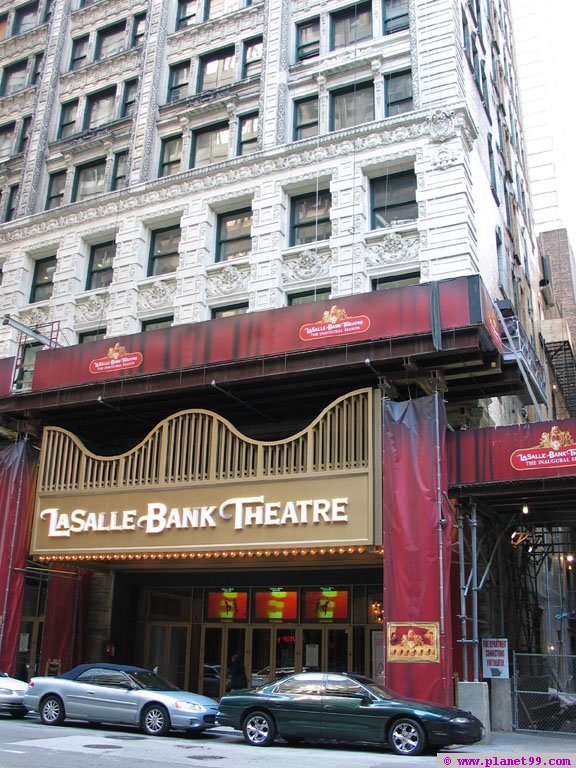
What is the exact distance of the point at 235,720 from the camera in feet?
47.8

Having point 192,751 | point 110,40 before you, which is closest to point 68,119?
point 110,40

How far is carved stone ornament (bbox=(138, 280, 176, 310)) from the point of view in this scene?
2678cm

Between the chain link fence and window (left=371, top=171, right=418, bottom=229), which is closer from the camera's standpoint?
the chain link fence

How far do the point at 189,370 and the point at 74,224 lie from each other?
11926 millimetres

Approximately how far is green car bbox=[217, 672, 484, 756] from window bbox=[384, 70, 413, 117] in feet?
60.3

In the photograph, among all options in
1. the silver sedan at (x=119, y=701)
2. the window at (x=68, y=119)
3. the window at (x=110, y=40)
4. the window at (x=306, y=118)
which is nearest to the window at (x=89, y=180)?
the window at (x=68, y=119)

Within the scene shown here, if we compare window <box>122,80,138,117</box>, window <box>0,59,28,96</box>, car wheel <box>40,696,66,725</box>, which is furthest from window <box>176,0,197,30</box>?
car wheel <box>40,696,66,725</box>

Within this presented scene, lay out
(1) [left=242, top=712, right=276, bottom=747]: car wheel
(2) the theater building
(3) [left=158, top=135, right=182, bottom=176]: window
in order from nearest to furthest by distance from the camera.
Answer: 1. (1) [left=242, top=712, right=276, bottom=747]: car wheel
2. (2) the theater building
3. (3) [left=158, top=135, right=182, bottom=176]: window

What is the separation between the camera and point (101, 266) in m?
29.6

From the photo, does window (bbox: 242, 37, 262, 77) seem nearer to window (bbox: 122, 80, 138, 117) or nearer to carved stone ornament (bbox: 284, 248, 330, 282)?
window (bbox: 122, 80, 138, 117)

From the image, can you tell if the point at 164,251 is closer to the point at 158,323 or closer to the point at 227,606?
the point at 158,323

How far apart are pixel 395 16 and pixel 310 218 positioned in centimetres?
798

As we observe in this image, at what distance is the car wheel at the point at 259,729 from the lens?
46.8 feet

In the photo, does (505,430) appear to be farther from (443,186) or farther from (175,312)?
(175,312)
